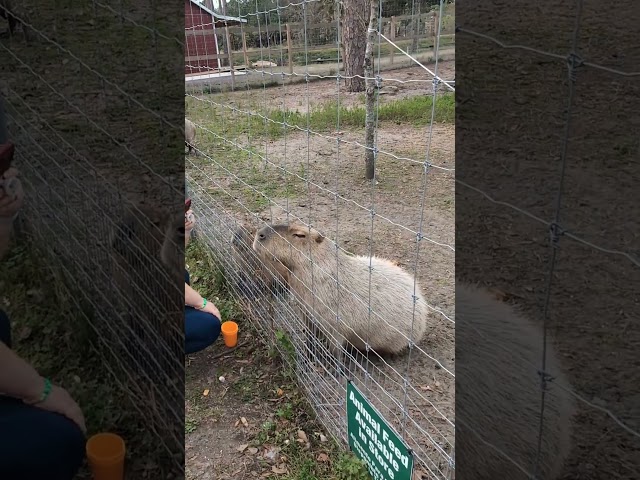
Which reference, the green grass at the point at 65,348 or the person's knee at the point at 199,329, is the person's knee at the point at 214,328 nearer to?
the person's knee at the point at 199,329

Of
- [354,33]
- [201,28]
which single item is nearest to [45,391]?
[201,28]

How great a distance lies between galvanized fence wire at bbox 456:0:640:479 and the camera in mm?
714

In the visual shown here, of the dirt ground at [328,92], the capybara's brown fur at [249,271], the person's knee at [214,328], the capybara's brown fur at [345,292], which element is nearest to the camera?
the person's knee at [214,328]

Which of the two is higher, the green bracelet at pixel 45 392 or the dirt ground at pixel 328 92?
the green bracelet at pixel 45 392

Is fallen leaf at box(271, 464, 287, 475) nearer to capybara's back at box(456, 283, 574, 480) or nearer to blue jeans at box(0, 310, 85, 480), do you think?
capybara's back at box(456, 283, 574, 480)

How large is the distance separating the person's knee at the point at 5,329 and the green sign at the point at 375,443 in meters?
1.23

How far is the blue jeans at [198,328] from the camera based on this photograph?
7.34 feet

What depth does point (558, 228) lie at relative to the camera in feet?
2.54

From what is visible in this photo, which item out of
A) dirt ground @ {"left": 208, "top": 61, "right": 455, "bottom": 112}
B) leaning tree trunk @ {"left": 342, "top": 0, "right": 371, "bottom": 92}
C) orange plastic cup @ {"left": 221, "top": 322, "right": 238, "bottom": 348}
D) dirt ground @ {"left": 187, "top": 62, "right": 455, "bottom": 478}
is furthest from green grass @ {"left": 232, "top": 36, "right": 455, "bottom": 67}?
orange plastic cup @ {"left": 221, "top": 322, "right": 238, "bottom": 348}

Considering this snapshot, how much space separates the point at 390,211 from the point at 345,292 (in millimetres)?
2048

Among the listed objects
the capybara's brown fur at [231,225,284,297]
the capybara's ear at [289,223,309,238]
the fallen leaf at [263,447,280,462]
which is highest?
the capybara's ear at [289,223,309,238]

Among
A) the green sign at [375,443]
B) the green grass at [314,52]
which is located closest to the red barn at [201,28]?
the green grass at [314,52]

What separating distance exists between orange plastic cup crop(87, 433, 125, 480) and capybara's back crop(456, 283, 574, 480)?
Result: 61cm

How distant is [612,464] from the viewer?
909 millimetres
